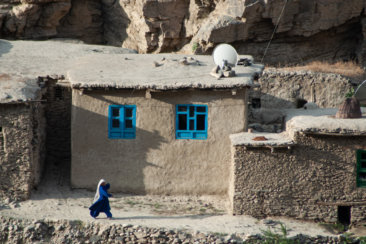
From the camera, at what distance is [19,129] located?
1703cm

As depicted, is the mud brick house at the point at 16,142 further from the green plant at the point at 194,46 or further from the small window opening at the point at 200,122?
the green plant at the point at 194,46

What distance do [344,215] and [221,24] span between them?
11.0 metres

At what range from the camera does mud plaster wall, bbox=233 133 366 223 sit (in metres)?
16.8

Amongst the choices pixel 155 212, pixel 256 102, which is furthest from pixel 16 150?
pixel 256 102

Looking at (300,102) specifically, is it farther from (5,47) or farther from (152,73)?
(5,47)

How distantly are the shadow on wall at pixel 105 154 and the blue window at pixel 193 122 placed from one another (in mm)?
585

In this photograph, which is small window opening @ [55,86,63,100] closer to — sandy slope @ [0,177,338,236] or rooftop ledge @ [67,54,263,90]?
rooftop ledge @ [67,54,263,90]

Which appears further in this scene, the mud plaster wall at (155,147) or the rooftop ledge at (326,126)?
the mud plaster wall at (155,147)

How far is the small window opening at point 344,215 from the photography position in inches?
674

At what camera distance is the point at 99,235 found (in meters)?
16.1

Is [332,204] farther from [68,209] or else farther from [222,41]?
→ [222,41]

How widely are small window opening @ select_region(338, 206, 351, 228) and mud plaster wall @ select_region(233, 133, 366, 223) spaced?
0.25 m

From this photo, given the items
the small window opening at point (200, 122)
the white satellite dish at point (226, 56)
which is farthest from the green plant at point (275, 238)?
the white satellite dish at point (226, 56)

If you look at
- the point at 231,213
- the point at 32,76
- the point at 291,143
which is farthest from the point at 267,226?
the point at 32,76
